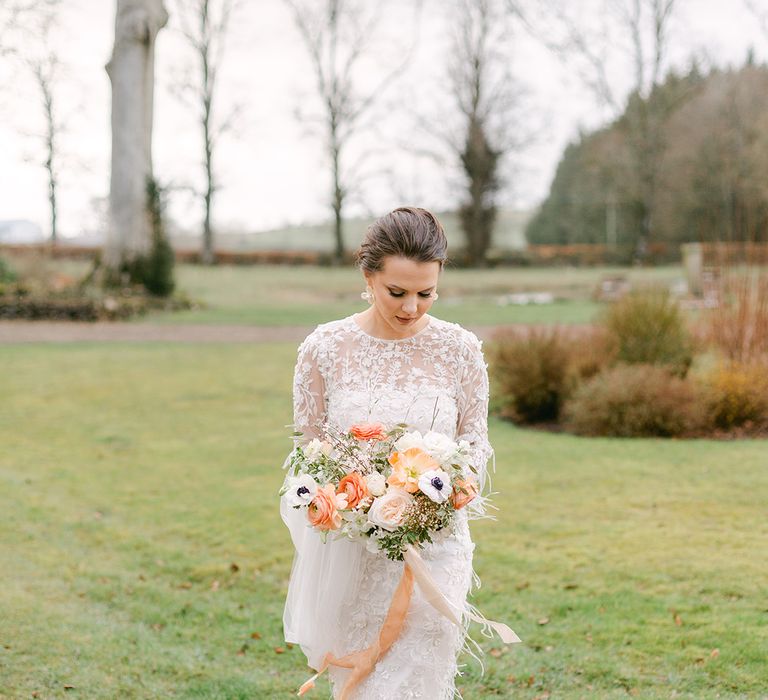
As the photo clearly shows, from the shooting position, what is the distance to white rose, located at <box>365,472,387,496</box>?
299cm

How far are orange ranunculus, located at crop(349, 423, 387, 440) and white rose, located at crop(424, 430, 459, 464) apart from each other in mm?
163

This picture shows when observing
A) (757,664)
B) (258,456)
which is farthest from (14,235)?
(757,664)

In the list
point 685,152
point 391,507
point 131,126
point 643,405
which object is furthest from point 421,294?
point 685,152

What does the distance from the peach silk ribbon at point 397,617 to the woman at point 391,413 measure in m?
0.05

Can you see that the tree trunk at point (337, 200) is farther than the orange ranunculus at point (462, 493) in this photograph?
Yes

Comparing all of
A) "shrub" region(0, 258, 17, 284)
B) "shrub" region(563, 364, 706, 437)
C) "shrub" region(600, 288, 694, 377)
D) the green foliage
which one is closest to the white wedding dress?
"shrub" region(563, 364, 706, 437)

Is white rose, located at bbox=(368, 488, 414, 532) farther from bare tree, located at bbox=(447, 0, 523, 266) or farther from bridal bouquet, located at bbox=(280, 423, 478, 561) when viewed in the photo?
bare tree, located at bbox=(447, 0, 523, 266)

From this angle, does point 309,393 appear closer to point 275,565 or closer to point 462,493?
point 462,493

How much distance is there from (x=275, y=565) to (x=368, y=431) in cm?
435

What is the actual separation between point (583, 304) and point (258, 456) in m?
19.3

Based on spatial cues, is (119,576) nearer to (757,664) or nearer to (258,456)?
(258,456)

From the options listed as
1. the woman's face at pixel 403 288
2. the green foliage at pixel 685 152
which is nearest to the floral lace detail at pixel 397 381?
the woman's face at pixel 403 288

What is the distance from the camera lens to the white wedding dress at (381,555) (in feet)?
→ 10.8

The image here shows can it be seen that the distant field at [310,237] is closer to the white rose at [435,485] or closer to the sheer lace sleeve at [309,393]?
the sheer lace sleeve at [309,393]
